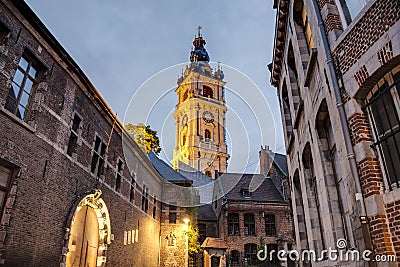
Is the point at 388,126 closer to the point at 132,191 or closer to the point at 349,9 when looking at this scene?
the point at 349,9

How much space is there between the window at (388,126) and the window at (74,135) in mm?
8613

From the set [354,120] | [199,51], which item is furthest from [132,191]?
[199,51]

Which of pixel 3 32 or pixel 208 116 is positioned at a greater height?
pixel 208 116

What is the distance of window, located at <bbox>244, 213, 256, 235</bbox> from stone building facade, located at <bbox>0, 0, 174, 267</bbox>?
36.0 feet

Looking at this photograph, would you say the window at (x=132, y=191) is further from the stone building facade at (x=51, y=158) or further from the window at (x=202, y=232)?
the window at (x=202, y=232)

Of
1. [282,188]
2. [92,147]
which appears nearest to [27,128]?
[92,147]

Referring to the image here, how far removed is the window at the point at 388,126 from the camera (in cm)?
408

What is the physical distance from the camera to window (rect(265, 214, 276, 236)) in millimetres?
22656

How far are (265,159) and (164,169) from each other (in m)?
9.24

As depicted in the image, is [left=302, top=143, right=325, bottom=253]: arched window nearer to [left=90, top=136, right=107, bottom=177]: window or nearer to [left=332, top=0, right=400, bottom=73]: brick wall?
[left=332, top=0, right=400, bottom=73]: brick wall

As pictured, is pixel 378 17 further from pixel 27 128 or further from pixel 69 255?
pixel 69 255

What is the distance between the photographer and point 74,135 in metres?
10.1

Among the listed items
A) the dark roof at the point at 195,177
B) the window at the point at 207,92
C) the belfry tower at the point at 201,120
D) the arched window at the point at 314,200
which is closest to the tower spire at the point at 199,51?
the belfry tower at the point at 201,120

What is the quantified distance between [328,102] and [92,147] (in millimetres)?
8705
